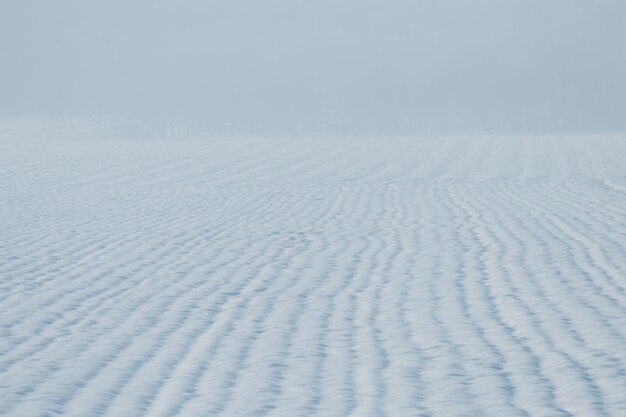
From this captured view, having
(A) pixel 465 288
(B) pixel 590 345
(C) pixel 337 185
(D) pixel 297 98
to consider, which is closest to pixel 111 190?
(C) pixel 337 185

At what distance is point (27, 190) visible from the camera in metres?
18.7

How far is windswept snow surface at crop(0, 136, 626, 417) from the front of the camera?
4.65 metres

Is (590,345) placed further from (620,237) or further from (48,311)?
(620,237)

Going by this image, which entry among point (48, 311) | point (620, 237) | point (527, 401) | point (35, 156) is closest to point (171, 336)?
point (48, 311)

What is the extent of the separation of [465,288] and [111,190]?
485 inches

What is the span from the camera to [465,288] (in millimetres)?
7320

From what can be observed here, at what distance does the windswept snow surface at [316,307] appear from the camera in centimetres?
465

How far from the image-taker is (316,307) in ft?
22.0

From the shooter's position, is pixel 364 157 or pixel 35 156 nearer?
pixel 364 157

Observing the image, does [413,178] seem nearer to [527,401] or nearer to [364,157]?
[364,157]

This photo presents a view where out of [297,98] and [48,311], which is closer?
[48,311]

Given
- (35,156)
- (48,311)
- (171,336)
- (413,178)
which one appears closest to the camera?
(171,336)

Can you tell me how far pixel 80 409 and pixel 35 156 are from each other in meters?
28.9

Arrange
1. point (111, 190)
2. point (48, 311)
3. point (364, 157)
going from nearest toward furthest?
point (48, 311), point (111, 190), point (364, 157)
